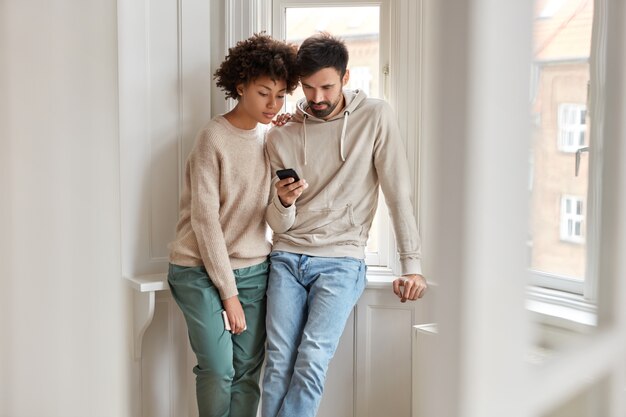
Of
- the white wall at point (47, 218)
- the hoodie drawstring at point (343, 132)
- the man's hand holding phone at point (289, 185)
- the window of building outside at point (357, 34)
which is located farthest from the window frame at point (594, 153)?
the window of building outside at point (357, 34)

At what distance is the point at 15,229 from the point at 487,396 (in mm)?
1129

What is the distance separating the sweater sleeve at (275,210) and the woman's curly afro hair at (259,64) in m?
0.20

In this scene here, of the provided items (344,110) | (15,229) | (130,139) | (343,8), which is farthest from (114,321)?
(343,8)

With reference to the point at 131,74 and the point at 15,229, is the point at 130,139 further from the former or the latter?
the point at 15,229

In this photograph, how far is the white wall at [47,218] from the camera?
46.6 inches

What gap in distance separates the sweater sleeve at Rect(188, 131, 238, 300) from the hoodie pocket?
25cm

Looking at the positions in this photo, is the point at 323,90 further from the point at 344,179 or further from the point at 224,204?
the point at 224,204

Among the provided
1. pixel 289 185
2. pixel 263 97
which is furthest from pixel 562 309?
pixel 263 97

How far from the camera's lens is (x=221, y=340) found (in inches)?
75.2

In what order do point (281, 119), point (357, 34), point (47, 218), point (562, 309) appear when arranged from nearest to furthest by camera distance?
point (562, 309) → point (47, 218) → point (281, 119) → point (357, 34)

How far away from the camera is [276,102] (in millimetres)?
1894

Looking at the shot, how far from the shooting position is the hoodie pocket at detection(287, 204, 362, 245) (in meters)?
1.97

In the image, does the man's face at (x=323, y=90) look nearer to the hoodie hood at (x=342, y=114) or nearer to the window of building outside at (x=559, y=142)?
the hoodie hood at (x=342, y=114)

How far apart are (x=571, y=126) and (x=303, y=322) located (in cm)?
154
